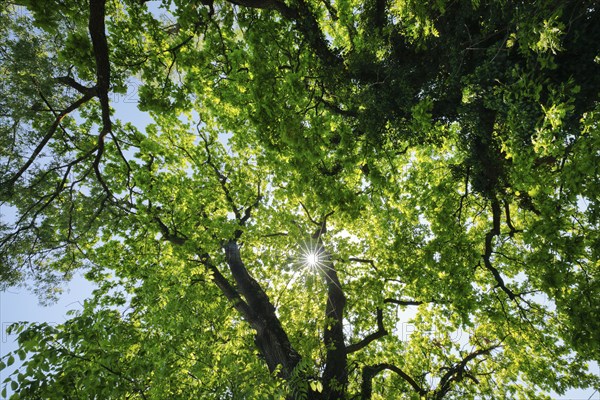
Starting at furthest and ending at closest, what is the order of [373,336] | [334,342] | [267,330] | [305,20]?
[373,336], [334,342], [267,330], [305,20]

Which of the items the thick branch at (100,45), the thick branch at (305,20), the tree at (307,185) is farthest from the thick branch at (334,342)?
the thick branch at (100,45)

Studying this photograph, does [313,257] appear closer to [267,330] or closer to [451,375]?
[267,330]

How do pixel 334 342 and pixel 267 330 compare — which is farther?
pixel 334 342

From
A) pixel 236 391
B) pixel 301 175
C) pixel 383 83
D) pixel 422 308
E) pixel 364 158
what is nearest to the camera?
pixel 236 391

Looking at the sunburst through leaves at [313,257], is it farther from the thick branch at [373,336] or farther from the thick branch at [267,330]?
the thick branch at [373,336]

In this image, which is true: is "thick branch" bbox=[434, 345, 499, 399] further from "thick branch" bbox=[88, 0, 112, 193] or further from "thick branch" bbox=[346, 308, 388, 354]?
"thick branch" bbox=[88, 0, 112, 193]

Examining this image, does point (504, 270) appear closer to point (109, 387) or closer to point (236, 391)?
point (236, 391)

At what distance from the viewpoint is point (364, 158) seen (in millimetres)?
5543

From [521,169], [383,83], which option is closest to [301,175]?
[383,83]

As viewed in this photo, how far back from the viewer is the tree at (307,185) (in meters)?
4.32

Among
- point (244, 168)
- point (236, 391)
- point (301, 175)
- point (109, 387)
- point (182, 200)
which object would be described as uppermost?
point (244, 168)

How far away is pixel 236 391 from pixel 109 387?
208cm

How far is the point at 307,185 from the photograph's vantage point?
5.30 metres

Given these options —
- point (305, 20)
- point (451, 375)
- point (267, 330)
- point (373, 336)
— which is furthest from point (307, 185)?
point (451, 375)
